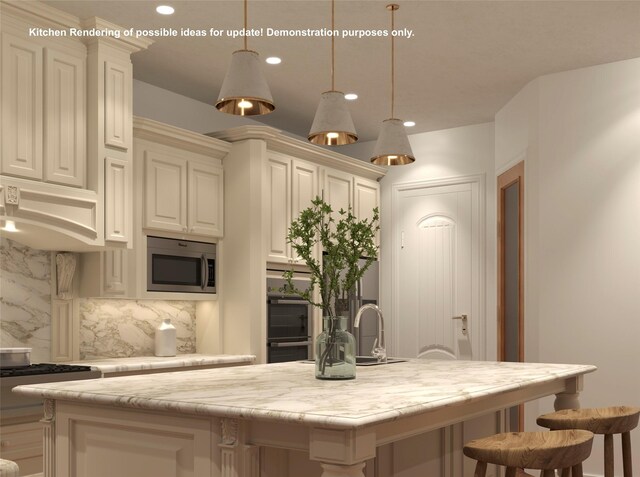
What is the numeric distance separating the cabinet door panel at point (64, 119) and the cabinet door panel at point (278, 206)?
1.68 meters

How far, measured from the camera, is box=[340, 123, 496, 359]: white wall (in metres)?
6.36

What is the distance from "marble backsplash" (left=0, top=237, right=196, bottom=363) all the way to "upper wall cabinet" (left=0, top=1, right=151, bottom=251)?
0.56 ft

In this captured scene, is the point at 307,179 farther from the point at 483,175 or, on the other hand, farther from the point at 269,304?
the point at 483,175

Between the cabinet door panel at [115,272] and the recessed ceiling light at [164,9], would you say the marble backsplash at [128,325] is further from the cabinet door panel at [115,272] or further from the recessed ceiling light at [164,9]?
the recessed ceiling light at [164,9]

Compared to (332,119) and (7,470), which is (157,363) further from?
(7,470)

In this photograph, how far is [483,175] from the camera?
6.43 metres

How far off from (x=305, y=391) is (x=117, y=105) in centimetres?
250

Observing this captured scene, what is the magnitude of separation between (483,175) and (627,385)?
2.28m

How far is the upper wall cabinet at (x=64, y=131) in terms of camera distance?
3.71 m

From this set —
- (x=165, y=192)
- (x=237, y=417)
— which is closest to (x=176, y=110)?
(x=165, y=192)

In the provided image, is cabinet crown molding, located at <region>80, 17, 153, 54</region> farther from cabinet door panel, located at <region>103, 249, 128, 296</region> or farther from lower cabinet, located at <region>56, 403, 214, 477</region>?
lower cabinet, located at <region>56, 403, 214, 477</region>

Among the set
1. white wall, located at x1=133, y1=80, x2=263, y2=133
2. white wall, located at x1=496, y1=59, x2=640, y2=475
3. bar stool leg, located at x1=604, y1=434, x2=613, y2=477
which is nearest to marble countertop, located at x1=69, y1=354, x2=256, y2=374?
white wall, located at x1=133, y1=80, x2=263, y2=133

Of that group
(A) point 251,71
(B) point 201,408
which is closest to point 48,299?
(A) point 251,71

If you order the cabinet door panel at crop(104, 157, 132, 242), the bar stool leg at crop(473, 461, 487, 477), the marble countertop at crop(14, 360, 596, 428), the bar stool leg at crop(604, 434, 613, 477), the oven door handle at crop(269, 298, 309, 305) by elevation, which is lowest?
the bar stool leg at crop(604, 434, 613, 477)
